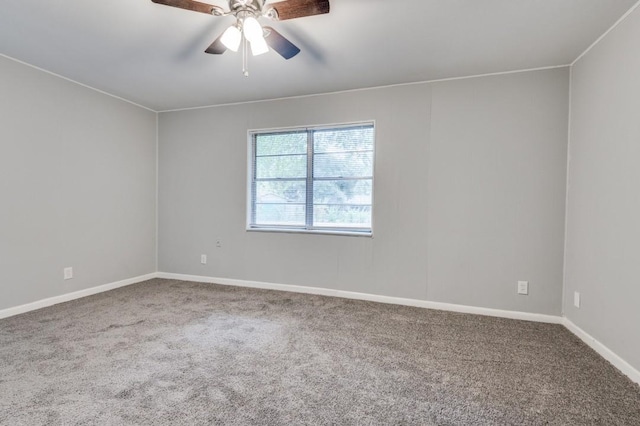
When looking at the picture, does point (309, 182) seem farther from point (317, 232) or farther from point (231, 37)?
point (231, 37)

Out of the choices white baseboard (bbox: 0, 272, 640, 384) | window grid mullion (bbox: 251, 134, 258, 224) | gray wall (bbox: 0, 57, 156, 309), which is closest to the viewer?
white baseboard (bbox: 0, 272, 640, 384)

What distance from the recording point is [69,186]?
A: 11.2 ft

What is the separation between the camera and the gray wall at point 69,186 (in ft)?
9.58

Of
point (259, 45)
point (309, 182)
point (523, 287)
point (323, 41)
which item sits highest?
point (323, 41)

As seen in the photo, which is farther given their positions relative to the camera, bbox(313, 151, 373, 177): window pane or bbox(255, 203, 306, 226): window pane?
bbox(255, 203, 306, 226): window pane

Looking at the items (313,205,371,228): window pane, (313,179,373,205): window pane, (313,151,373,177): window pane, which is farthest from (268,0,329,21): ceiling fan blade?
(313,205,371,228): window pane

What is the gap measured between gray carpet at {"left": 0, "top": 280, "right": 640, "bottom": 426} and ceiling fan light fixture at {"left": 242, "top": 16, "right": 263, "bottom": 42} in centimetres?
212

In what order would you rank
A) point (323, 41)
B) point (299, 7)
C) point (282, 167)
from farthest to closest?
point (282, 167), point (323, 41), point (299, 7)

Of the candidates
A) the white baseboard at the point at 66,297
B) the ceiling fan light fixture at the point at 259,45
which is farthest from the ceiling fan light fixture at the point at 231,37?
the white baseboard at the point at 66,297

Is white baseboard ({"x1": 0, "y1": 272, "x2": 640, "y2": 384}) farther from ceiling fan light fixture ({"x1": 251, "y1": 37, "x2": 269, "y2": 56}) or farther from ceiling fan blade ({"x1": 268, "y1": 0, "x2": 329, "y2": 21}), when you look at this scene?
ceiling fan blade ({"x1": 268, "y1": 0, "x2": 329, "y2": 21})

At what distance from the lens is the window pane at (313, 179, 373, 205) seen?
11.8 feet

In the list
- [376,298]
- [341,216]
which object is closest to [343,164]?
[341,216]

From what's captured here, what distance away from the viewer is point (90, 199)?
365 cm

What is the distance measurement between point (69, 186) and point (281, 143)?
2416 mm
